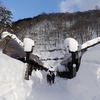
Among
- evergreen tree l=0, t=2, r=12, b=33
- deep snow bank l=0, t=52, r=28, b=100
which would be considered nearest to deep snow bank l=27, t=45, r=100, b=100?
deep snow bank l=0, t=52, r=28, b=100

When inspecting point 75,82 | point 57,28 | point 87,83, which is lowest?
point 75,82

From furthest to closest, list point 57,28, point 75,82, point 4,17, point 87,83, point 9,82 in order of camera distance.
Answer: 1. point 57,28
2. point 4,17
3. point 75,82
4. point 87,83
5. point 9,82

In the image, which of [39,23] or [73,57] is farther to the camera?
[39,23]

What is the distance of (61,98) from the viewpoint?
11.5m

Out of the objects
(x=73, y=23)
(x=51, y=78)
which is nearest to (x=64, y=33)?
(x=73, y=23)

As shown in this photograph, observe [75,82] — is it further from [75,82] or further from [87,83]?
[87,83]

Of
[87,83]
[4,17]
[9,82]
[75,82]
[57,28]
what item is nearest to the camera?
[9,82]

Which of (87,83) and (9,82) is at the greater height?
(9,82)

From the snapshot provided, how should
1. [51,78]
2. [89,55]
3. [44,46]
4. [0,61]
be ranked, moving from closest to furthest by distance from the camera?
[0,61] < [89,55] < [51,78] < [44,46]

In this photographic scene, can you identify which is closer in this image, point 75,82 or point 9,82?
point 9,82

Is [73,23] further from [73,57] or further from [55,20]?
[73,57]

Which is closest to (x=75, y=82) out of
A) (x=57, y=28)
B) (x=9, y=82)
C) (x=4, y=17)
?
(x=9, y=82)

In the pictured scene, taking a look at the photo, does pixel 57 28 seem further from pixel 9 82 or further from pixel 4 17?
pixel 9 82

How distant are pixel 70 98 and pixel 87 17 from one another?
74848mm
